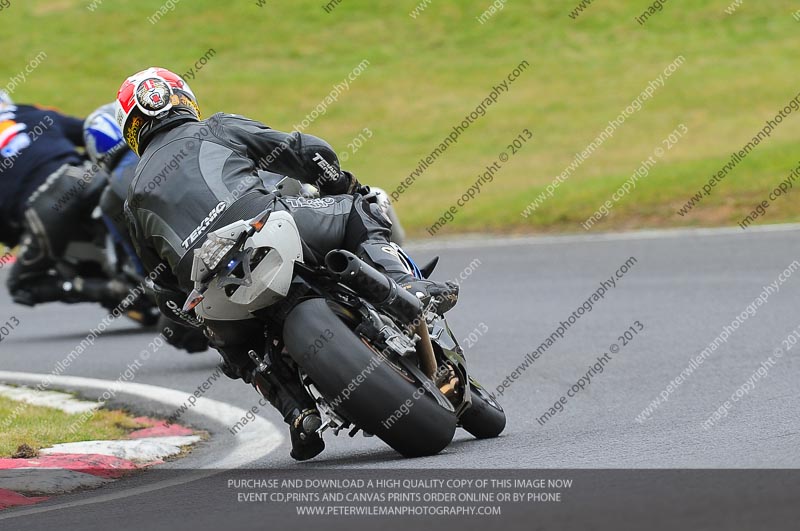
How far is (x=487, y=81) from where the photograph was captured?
2939 centimetres

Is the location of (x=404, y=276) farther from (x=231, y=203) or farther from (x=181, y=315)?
(x=181, y=315)

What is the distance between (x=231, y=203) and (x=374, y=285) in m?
0.76

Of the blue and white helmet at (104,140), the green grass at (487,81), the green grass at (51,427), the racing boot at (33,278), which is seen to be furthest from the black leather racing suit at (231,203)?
the green grass at (487,81)

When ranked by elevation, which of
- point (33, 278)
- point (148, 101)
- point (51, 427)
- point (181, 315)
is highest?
point (148, 101)

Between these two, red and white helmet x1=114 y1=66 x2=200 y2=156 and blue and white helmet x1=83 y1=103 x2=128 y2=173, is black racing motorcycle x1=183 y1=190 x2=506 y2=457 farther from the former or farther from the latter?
blue and white helmet x1=83 y1=103 x2=128 y2=173

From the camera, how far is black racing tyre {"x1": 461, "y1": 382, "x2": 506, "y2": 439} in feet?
20.6

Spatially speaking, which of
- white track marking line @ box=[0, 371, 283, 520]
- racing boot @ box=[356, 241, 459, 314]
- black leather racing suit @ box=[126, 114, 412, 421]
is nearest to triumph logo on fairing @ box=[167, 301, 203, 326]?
black leather racing suit @ box=[126, 114, 412, 421]

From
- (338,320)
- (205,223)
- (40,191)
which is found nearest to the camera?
(338,320)

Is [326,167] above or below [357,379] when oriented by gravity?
above

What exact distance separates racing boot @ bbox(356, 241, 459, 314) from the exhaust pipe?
0.11 m

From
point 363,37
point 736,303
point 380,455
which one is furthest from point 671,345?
point 363,37

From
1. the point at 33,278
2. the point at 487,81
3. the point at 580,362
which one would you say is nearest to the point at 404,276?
the point at 580,362

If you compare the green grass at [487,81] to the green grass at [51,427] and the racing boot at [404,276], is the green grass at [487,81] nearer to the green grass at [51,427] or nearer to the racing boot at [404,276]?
the green grass at [51,427]

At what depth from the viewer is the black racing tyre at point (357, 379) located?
5.46 m
